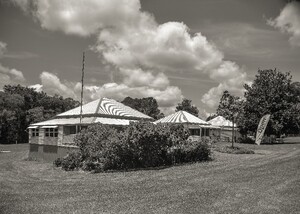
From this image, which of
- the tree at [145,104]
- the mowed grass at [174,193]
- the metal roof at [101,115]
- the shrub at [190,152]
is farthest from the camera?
the tree at [145,104]

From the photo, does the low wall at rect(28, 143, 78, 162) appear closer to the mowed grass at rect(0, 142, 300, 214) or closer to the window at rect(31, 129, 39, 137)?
the window at rect(31, 129, 39, 137)

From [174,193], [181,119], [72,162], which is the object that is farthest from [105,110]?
[174,193]

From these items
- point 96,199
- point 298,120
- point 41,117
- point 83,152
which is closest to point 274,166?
point 96,199

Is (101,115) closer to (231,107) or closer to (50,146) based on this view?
(50,146)

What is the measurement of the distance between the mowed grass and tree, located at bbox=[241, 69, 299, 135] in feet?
97.1

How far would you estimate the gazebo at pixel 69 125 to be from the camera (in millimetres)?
32094

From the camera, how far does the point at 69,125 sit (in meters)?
32.9

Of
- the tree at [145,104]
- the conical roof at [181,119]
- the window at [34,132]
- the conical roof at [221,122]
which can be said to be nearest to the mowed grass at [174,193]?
the conical roof at [181,119]

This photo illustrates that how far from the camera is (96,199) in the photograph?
1207 centimetres

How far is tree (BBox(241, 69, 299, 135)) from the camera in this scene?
1817 inches

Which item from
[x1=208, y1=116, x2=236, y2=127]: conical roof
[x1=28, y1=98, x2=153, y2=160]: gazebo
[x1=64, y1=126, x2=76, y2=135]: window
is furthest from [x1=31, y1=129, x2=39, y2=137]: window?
[x1=208, y1=116, x2=236, y2=127]: conical roof

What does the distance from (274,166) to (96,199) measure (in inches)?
403

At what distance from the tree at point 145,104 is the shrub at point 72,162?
219ft

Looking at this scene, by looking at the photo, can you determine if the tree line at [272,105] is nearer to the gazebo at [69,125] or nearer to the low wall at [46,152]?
the gazebo at [69,125]
